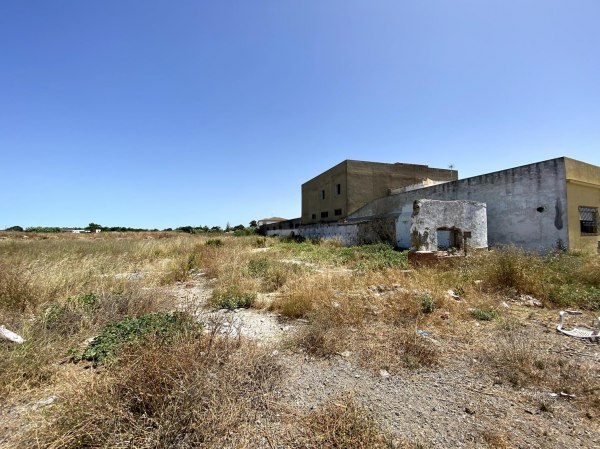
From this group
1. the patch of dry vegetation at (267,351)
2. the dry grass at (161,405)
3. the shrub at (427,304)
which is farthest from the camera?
the shrub at (427,304)

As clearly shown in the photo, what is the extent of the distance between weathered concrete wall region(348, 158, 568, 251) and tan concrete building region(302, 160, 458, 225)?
1017 centimetres

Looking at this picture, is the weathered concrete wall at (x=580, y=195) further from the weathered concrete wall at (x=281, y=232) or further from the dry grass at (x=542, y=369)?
the weathered concrete wall at (x=281, y=232)

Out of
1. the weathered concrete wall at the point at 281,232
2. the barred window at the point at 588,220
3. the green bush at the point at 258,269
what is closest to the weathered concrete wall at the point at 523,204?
the barred window at the point at 588,220

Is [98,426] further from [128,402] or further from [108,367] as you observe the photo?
[108,367]

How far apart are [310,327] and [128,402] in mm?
2251

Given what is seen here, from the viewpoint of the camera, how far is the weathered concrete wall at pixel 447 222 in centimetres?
944

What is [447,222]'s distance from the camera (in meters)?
10.1

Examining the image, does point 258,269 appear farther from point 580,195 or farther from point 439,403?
point 580,195

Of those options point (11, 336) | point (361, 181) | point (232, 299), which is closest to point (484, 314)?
point (232, 299)

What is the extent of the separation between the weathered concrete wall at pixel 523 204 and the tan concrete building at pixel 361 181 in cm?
1017

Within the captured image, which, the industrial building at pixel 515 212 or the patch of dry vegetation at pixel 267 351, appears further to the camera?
the industrial building at pixel 515 212

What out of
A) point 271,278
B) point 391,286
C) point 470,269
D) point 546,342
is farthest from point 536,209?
point 271,278

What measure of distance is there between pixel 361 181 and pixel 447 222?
15.6 metres

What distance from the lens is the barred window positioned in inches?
474
